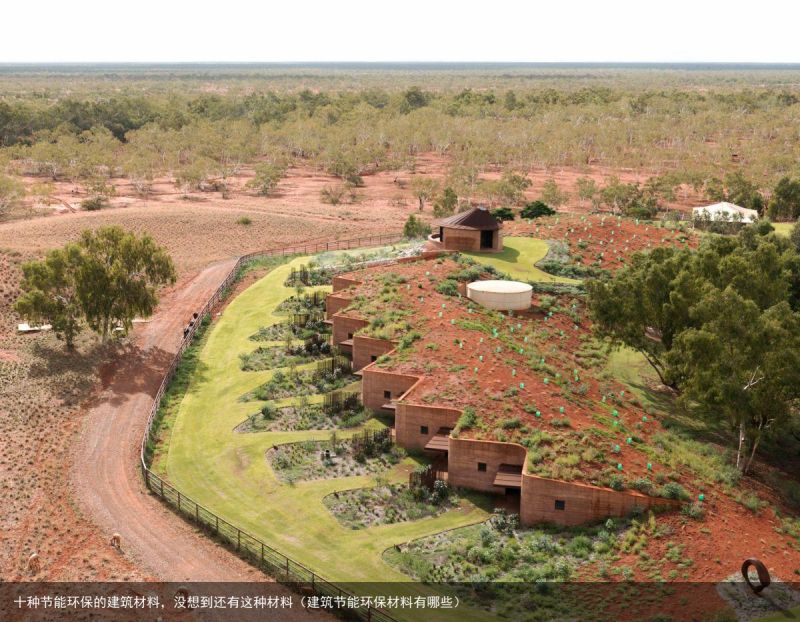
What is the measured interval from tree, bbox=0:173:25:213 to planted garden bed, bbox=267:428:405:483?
68.5m

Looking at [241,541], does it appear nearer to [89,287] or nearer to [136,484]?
[136,484]

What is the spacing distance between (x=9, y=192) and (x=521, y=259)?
63.6m

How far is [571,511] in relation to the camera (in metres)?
32.1

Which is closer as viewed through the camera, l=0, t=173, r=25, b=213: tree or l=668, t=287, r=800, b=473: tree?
l=668, t=287, r=800, b=473: tree

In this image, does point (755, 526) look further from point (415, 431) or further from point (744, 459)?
point (415, 431)

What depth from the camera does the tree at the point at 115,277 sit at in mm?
49219

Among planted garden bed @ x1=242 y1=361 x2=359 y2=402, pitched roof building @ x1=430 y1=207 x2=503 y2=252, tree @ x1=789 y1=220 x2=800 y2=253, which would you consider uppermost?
pitched roof building @ x1=430 y1=207 x2=503 y2=252

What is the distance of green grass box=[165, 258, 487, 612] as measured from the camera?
1221 inches

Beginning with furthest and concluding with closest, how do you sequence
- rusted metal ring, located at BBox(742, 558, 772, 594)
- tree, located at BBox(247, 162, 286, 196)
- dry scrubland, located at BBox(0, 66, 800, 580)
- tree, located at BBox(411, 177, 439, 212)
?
tree, located at BBox(247, 162, 286, 196) → tree, located at BBox(411, 177, 439, 212) → dry scrubland, located at BBox(0, 66, 800, 580) → rusted metal ring, located at BBox(742, 558, 772, 594)

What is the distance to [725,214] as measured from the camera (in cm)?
8381

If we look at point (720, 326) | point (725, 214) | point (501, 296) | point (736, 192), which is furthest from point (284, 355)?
point (736, 192)

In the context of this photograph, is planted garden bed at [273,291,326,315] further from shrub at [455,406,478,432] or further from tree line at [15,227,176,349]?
shrub at [455,406,478,432]

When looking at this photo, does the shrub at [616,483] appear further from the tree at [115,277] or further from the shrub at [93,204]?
the shrub at [93,204]

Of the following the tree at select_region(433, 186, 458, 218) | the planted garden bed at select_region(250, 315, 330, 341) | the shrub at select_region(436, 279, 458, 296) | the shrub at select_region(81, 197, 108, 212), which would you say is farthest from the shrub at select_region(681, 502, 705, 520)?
the shrub at select_region(81, 197, 108, 212)
